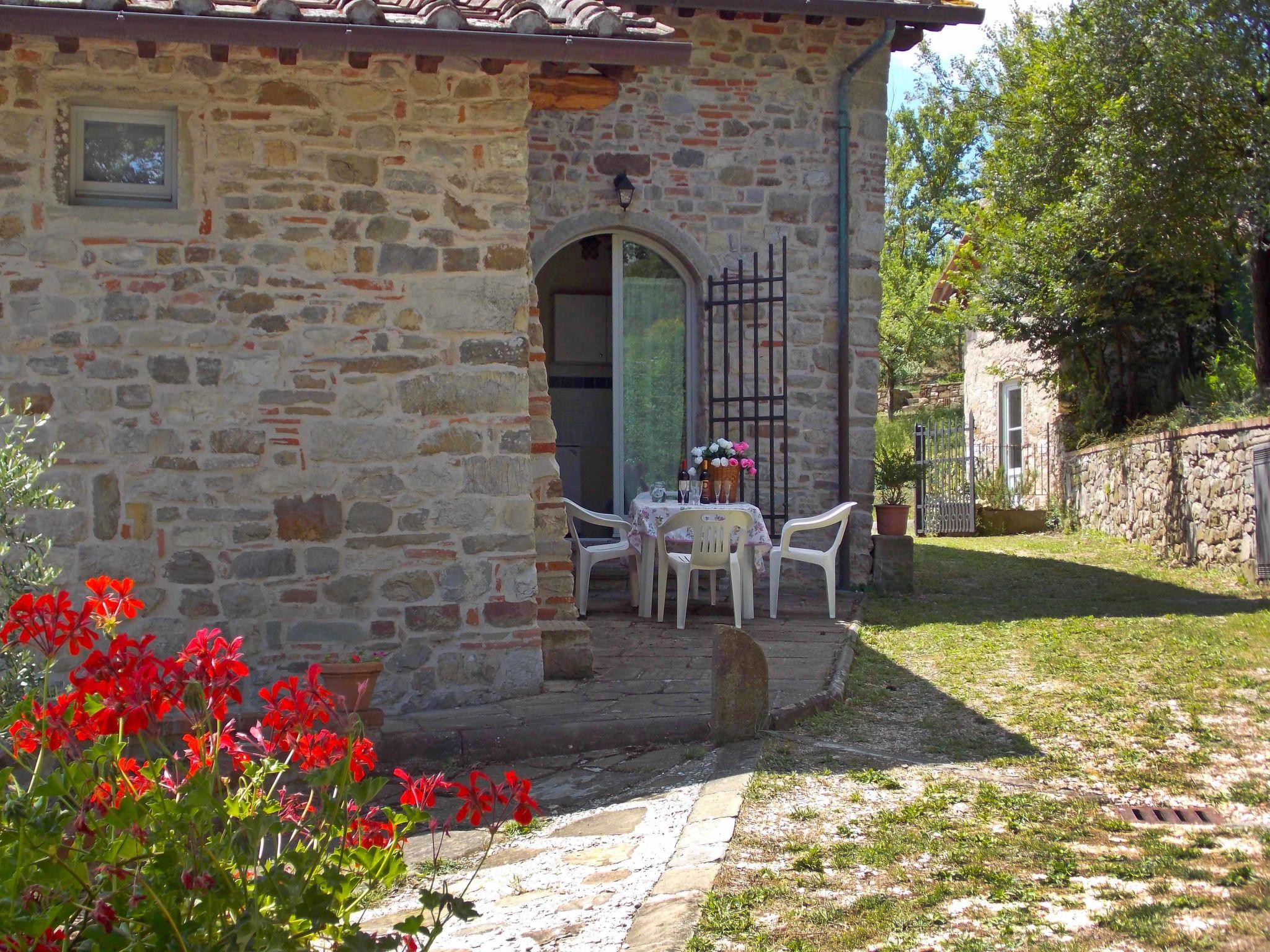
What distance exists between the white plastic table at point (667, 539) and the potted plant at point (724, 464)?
14 cm

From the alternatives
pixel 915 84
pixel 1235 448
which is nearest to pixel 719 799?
pixel 1235 448

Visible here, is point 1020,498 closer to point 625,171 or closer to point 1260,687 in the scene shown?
point 625,171

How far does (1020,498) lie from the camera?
16.3 m

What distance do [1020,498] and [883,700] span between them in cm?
1164

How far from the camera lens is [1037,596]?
29.9ft

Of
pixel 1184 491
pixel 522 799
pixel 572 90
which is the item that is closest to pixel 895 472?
pixel 1184 491

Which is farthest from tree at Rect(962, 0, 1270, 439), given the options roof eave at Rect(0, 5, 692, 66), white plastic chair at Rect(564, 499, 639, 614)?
roof eave at Rect(0, 5, 692, 66)

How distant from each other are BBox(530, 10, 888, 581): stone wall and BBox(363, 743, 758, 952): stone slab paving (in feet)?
15.4

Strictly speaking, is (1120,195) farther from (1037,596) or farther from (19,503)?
(19,503)

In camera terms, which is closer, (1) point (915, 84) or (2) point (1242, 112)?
(2) point (1242, 112)

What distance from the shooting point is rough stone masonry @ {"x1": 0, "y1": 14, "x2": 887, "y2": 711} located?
5.32 metres

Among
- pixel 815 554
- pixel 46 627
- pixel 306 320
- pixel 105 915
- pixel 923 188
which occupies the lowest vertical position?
pixel 105 915

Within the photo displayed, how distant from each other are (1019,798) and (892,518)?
18.3 feet

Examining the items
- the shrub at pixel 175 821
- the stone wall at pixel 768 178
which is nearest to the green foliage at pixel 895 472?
the stone wall at pixel 768 178
